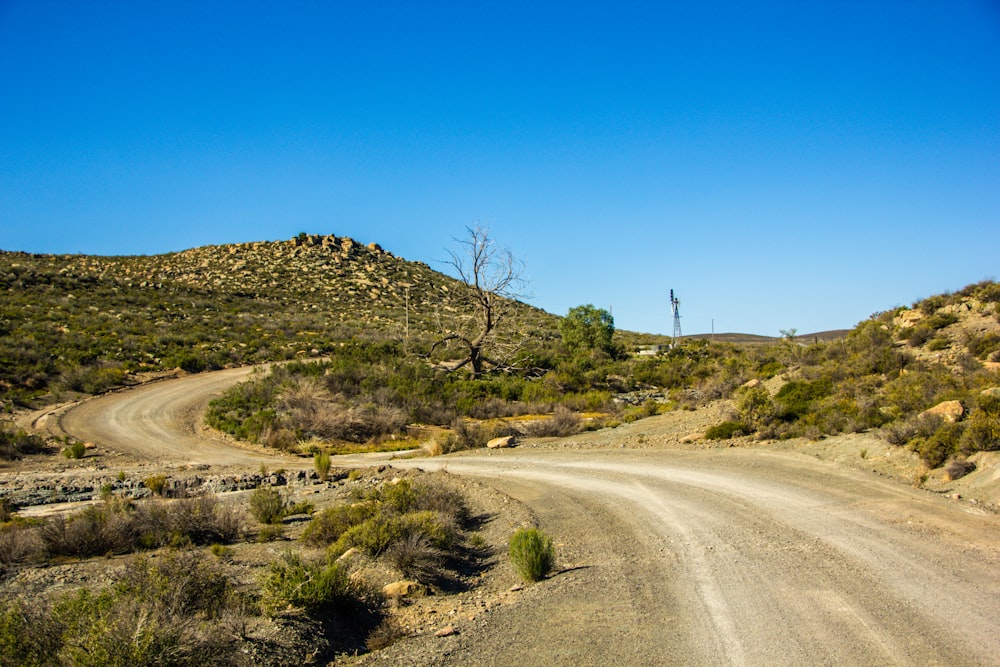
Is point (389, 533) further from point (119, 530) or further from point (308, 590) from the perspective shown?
point (119, 530)

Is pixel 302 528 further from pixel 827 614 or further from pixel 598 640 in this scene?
pixel 827 614

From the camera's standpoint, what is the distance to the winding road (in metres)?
5.87

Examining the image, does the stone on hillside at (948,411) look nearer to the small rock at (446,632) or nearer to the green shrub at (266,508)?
the small rock at (446,632)

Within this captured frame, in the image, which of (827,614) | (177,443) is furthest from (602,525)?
(177,443)

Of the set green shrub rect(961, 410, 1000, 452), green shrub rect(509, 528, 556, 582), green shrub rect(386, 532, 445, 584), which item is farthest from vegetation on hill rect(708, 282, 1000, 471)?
green shrub rect(386, 532, 445, 584)

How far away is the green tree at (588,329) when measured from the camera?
1961 inches

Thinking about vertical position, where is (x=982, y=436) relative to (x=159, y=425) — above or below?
above

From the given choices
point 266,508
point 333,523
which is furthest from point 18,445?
point 333,523

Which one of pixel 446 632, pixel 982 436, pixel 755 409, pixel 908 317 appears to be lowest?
pixel 446 632

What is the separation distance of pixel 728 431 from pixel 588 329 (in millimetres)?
32151

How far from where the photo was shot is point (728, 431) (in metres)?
18.9

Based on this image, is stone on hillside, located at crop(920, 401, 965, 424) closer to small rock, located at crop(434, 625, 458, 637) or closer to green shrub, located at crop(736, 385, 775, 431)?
green shrub, located at crop(736, 385, 775, 431)

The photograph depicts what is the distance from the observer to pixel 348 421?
24328 millimetres

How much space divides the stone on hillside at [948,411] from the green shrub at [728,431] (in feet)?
17.4
